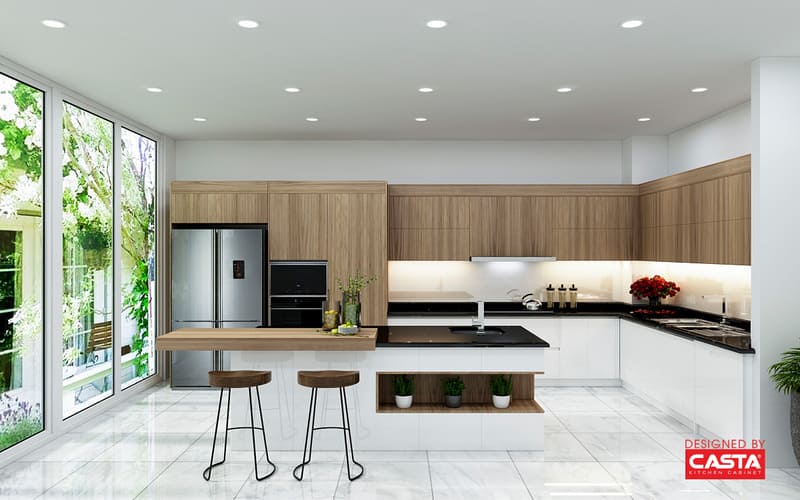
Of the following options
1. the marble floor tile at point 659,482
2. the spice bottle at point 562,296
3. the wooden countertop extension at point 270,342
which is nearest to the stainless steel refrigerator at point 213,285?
the wooden countertop extension at point 270,342

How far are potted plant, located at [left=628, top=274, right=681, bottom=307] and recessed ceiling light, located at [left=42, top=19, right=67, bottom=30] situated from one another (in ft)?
18.5

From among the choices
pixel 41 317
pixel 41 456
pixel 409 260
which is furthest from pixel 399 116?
pixel 41 456

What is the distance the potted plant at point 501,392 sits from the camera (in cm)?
467

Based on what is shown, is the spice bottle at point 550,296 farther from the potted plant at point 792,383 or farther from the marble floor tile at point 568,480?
the potted plant at point 792,383

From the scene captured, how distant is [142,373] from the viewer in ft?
22.0

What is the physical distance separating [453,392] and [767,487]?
212 centimetres

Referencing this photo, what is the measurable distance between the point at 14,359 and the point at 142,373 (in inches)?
89.6

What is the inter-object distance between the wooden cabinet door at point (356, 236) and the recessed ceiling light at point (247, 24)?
3.16 meters

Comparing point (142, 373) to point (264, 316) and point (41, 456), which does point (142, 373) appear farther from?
point (41, 456)

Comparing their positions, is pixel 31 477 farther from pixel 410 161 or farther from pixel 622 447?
pixel 410 161

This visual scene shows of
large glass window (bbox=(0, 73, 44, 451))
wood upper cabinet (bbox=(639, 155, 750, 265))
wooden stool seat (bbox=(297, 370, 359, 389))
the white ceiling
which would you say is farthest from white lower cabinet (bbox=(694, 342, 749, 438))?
large glass window (bbox=(0, 73, 44, 451))

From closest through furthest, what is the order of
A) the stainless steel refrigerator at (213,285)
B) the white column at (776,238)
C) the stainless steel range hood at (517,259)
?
the white column at (776,238) < the stainless steel refrigerator at (213,285) < the stainless steel range hood at (517,259)

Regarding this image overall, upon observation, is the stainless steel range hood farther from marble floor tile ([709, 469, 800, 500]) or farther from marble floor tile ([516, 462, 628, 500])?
marble floor tile ([709, 469, 800, 500])

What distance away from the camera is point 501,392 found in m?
4.69
